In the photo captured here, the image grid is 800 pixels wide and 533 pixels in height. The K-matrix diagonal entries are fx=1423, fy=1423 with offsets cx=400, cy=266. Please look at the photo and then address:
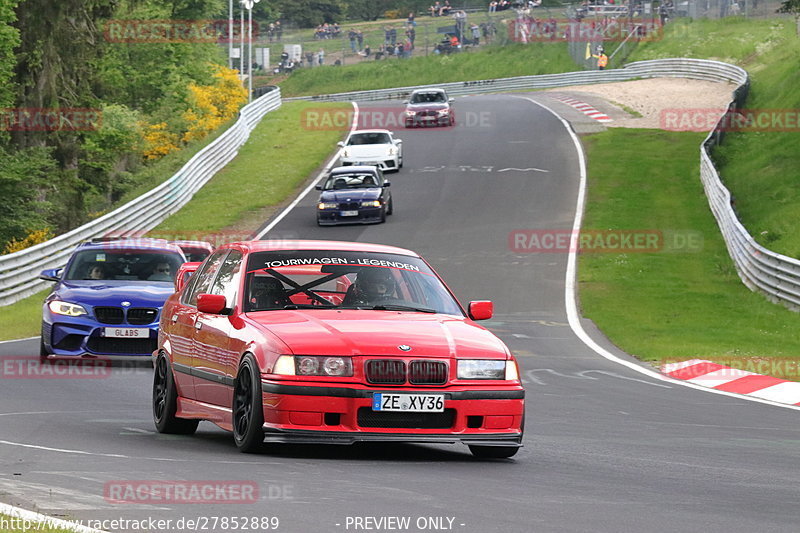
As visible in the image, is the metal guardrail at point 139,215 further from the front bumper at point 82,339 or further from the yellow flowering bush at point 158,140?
the front bumper at point 82,339

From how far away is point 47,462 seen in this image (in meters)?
8.52

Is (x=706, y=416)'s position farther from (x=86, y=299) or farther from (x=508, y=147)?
(x=508, y=147)

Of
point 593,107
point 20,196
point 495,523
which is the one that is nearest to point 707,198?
point 20,196

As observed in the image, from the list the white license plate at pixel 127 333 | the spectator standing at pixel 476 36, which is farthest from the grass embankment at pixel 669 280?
the spectator standing at pixel 476 36

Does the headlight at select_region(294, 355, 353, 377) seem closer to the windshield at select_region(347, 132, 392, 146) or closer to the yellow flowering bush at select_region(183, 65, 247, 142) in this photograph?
the windshield at select_region(347, 132, 392, 146)

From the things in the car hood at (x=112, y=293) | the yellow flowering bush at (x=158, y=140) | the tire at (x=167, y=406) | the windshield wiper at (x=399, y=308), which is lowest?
the yellow flowering bush at (x=158, y=140)

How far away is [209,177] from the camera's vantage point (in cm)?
4647

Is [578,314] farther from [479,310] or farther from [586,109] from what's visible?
[586,109]

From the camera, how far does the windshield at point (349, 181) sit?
124 ft

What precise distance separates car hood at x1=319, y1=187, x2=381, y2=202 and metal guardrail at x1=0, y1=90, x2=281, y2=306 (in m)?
4.80

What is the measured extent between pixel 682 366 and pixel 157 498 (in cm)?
1225

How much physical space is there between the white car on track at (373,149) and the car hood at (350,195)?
6.49 meters

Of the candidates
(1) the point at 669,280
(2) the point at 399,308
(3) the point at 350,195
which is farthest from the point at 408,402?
(3) the point at 350,195

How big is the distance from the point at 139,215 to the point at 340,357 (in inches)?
1129
